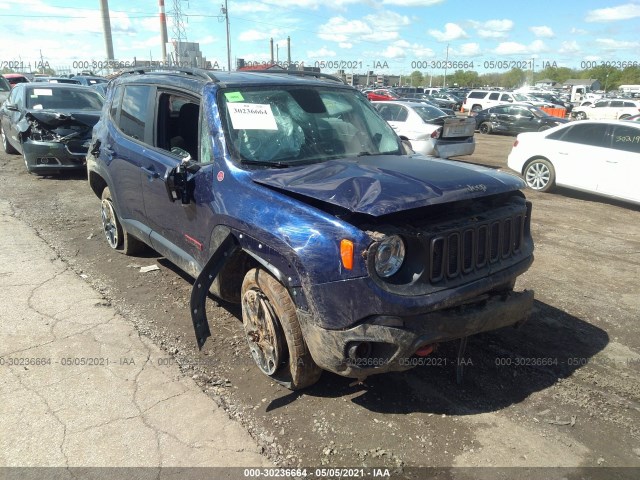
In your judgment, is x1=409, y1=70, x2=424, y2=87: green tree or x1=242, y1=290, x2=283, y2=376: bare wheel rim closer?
x1=242, y1=290, x2=283, y2=376: bare wheel rim

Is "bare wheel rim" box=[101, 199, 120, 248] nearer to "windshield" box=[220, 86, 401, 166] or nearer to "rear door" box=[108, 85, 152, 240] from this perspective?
"rear door" box=[108, 85, 152, 240]

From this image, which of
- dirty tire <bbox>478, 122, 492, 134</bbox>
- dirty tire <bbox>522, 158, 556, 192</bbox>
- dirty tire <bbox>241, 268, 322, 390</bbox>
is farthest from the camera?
dirty tire <bbox>478, 122, 492, 134</bbox>

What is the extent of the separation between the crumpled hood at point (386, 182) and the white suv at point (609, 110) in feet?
102

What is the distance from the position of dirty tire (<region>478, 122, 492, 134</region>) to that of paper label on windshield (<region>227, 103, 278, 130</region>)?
20.9m

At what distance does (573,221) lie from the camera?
7793mm

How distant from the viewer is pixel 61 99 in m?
10.3

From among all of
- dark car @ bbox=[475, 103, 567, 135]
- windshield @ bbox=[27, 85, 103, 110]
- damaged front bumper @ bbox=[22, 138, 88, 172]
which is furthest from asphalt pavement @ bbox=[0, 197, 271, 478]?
dark car @ bbox=[475, 103, 567, 135]

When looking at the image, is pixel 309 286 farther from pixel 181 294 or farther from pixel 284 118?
pixel 181 294

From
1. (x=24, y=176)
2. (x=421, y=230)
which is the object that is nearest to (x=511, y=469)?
(x=421, y=230)

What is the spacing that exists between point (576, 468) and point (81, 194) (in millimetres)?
8468

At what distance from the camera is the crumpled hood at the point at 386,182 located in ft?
8.48

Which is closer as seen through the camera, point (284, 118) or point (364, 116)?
point (284, 118)

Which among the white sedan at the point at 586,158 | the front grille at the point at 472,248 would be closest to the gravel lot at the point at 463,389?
the front grille at the point at 472,248

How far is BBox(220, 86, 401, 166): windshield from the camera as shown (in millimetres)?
3453
